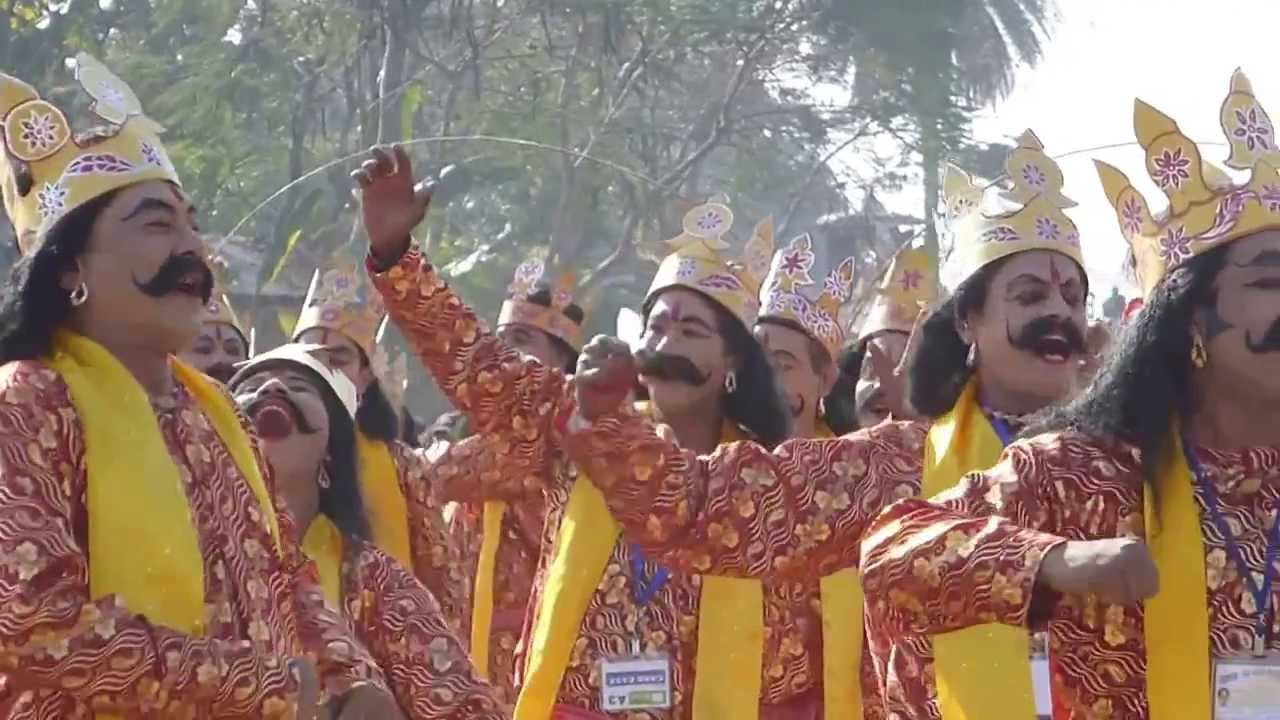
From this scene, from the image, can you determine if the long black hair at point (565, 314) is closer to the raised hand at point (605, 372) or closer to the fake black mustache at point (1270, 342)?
the raised hand at point (605, 372)

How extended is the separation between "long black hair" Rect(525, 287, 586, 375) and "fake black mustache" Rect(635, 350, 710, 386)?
106 inches

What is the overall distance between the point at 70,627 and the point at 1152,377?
1.92 meters

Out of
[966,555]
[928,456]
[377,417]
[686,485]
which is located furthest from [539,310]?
[966,555]

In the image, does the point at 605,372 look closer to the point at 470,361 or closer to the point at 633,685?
the point at 470,361

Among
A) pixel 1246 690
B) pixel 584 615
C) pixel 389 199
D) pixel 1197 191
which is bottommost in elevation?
pixel 1246 690

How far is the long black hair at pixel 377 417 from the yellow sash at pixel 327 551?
1.61 metres

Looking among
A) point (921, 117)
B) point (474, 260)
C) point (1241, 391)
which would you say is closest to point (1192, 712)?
point (1241, 391)

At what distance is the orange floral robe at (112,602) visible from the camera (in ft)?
13.5

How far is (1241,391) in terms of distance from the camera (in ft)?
14.1

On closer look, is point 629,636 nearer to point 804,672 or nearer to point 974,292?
point 804,672

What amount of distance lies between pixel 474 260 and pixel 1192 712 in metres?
22.2

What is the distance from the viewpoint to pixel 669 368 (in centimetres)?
654

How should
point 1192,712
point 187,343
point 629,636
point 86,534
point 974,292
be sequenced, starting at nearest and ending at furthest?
1. point 1192,712
2. point 86,534
3. point 187,343
4. point 974,292
5. point 629,636

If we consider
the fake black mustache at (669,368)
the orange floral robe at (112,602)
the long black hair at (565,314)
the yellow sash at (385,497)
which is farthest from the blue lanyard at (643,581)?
the long black hair at (565,314)
